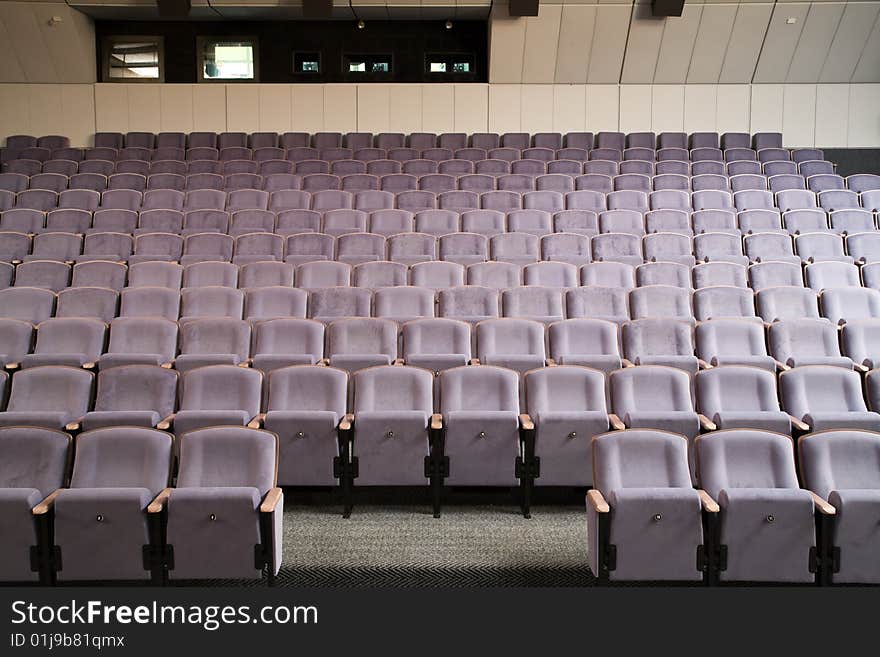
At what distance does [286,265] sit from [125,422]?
1.36 m

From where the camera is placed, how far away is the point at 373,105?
239 inches

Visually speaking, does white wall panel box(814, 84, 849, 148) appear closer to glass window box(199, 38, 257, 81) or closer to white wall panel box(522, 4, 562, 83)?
white wall panel box(522, 4, 562, 83)

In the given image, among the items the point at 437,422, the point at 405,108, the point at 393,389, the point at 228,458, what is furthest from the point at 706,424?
the point at 405,108

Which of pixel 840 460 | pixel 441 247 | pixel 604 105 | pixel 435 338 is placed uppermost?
pixel 604 105

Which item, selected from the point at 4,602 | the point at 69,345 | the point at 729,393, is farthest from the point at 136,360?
the point at 729,393

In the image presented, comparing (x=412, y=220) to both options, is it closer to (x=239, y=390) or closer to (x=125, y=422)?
(x=239, y=390)

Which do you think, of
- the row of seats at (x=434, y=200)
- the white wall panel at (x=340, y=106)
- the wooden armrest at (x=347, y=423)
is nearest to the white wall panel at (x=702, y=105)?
the row of seats at (x=434, y=200)

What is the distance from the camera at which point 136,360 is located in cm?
276

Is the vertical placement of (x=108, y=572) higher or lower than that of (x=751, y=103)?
lower

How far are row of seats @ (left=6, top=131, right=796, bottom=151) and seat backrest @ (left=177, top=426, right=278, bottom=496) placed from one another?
12.6 feet

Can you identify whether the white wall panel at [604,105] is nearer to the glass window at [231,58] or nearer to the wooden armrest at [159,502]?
the glass window at [231,58]

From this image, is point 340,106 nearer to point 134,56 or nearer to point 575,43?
point 134,56

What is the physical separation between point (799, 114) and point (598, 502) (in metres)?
5.25

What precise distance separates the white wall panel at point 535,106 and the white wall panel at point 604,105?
302mm
